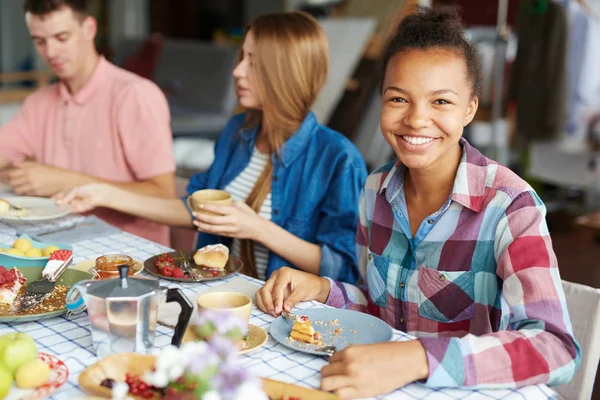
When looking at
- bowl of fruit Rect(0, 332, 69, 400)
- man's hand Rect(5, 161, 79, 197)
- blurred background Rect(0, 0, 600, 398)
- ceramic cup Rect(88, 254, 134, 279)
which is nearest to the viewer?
bowl of fruit Rect(0, 332, 69, 400)

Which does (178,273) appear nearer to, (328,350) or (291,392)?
(328,350)

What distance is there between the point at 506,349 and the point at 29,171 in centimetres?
168

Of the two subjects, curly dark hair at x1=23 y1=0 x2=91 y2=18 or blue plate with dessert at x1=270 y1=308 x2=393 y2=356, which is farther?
curly dark hair at x1=23 y1=0 x2=91 y2=18

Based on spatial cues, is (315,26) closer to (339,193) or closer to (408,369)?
(339,193)

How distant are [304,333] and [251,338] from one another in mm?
95

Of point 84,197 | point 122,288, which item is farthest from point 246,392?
point 84,197

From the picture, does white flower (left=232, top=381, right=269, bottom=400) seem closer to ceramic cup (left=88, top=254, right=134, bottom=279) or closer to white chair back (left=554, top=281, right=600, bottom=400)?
ceramic cup (left=88, top=254, right=134, bottom=279)

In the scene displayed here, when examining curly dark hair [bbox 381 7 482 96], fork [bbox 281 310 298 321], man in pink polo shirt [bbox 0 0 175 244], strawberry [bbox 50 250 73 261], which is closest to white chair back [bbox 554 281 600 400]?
curly dark hair [bbox 381 7 482 96]

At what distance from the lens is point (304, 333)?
46.5 inches

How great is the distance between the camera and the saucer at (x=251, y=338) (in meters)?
1.14

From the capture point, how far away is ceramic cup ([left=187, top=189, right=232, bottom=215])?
1.62 m

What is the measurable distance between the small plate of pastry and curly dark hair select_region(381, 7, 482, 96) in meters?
0.57

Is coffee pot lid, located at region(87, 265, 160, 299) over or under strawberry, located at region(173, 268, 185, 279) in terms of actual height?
over

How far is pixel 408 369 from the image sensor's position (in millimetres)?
1032
